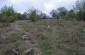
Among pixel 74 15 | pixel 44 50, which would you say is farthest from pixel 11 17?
pixel 44 50

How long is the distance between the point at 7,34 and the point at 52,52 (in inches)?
109

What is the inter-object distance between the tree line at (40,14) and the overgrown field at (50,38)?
1.46 metres

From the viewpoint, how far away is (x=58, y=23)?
1266 cm

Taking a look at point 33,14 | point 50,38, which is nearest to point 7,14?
point 33,14

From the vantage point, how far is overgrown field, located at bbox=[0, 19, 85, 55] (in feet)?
27.8

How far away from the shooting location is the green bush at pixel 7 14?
42.7 ft

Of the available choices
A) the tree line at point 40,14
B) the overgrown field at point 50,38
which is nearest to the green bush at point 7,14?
the tree line at point 40,14

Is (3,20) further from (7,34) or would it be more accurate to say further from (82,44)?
(82,44)

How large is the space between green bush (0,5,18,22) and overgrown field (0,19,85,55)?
116cm

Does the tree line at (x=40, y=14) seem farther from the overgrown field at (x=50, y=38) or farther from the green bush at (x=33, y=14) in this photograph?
the overgrown field at (x=50, y=38)

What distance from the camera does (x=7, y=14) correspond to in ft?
45.4

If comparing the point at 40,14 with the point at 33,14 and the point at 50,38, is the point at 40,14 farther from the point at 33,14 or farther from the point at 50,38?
the point at 50,38

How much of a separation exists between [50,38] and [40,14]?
17.7ft

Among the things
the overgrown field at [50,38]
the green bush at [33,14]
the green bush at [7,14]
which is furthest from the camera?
the green bush at [33,14]
